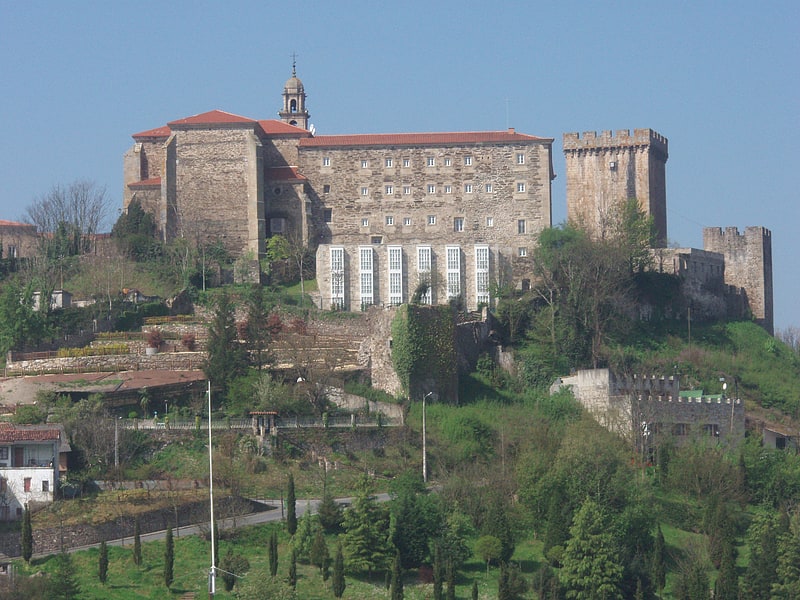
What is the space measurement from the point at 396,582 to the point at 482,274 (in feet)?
110

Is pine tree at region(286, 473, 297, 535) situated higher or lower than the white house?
lower

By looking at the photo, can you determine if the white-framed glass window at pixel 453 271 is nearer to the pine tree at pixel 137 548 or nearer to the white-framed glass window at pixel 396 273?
the white-framed glass window at pixel 396 273

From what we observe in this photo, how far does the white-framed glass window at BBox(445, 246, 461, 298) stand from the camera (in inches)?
3556

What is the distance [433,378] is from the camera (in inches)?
3034

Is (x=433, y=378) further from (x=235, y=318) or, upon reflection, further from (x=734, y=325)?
(x=734, y=325)

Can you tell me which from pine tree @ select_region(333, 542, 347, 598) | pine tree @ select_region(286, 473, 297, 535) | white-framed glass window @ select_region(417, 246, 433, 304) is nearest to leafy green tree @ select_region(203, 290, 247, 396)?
pine tree @ select_region(286, 473, 297, 535)

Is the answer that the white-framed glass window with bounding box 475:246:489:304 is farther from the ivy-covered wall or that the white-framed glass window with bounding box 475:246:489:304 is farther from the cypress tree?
the cypress tree

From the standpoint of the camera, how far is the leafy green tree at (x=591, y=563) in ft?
202

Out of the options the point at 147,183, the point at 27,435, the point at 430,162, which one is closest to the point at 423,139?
the point at 430,162

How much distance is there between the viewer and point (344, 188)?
10000 cm

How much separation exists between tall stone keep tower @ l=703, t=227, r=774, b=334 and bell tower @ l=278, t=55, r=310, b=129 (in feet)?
90.0

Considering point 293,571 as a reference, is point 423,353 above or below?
above

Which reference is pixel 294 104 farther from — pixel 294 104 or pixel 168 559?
pixel 168 559

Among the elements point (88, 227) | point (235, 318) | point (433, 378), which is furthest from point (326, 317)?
point (88, 227)
